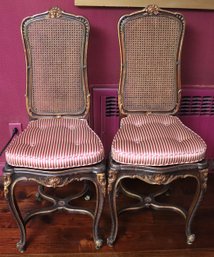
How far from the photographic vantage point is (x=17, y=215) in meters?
1.42

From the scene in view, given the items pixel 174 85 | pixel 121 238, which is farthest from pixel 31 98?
pixel 121 238

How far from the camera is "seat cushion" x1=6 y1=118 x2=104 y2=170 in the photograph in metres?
1.27

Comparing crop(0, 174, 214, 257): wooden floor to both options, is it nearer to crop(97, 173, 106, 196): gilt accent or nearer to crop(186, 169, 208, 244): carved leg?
crop(186, 169, 208, 244): carved leg

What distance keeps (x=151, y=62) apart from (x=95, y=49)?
350mm

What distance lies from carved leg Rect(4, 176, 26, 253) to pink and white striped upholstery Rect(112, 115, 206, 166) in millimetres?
496

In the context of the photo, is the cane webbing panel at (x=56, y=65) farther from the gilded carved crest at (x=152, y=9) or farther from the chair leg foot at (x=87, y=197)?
the chair leg foot at (x=87, y=197)

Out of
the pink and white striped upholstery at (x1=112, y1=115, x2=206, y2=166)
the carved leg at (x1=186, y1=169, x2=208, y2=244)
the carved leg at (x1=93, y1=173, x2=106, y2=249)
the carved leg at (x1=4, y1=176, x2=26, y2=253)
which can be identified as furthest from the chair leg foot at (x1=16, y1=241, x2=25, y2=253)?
the carved leg at (x1=186, y1=169, x2=208, y2=244)

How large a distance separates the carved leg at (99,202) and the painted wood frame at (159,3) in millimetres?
918

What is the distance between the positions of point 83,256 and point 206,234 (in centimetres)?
68

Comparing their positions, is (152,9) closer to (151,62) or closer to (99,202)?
(151,62)

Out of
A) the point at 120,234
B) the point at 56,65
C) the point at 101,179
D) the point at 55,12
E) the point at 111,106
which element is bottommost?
the point at 120,234

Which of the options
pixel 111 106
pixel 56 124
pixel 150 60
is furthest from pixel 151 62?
pixel 56 124

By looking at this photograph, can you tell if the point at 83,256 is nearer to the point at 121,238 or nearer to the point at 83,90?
the point at 121,238

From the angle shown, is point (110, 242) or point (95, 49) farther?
point (95, 49)
